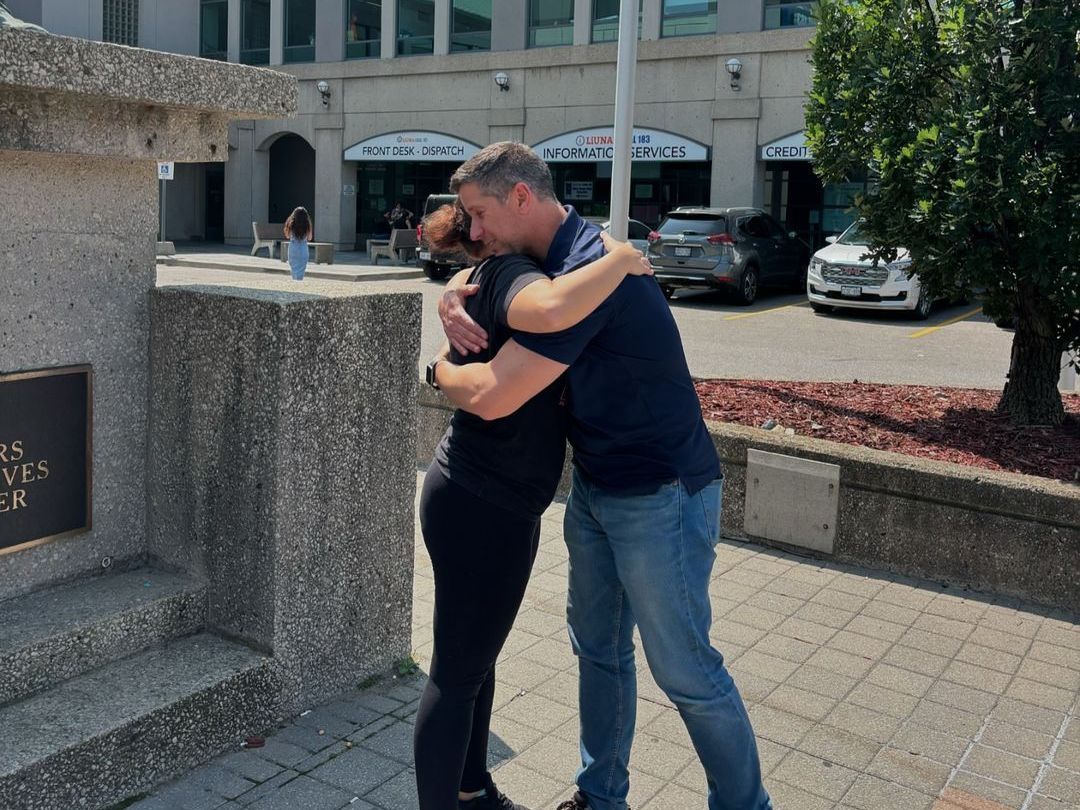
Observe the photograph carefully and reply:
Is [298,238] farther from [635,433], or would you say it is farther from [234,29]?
[234,29]

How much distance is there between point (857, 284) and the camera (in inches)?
776

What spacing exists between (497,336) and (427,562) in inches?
129

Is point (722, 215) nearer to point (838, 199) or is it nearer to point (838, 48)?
point (838, 199)

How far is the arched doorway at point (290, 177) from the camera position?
38.7 meters

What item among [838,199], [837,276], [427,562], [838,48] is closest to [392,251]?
[838,199]

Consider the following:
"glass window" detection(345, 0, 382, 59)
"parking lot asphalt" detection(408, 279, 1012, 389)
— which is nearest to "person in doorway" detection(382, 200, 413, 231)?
"glass window" detection(345, 0, 382, 59)

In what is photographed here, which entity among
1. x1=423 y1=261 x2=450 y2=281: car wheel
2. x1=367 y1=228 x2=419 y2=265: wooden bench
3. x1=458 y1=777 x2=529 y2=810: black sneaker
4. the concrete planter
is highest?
x1=367 y1=228 x2=419 y2=265: wooden bench

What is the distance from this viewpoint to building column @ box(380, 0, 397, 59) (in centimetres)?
3222

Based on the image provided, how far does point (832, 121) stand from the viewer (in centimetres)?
795

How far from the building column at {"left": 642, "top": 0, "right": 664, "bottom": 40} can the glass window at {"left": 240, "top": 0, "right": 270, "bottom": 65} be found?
1362cm

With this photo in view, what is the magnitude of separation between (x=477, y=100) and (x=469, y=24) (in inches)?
88.5

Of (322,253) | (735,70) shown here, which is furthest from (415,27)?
(735,70)

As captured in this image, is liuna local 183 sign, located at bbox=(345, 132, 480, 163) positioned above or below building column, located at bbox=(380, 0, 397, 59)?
below

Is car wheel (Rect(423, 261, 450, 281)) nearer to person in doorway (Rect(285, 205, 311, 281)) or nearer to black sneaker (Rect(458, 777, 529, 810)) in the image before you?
person in doorway (Rect(285, 205, 311, 281))
